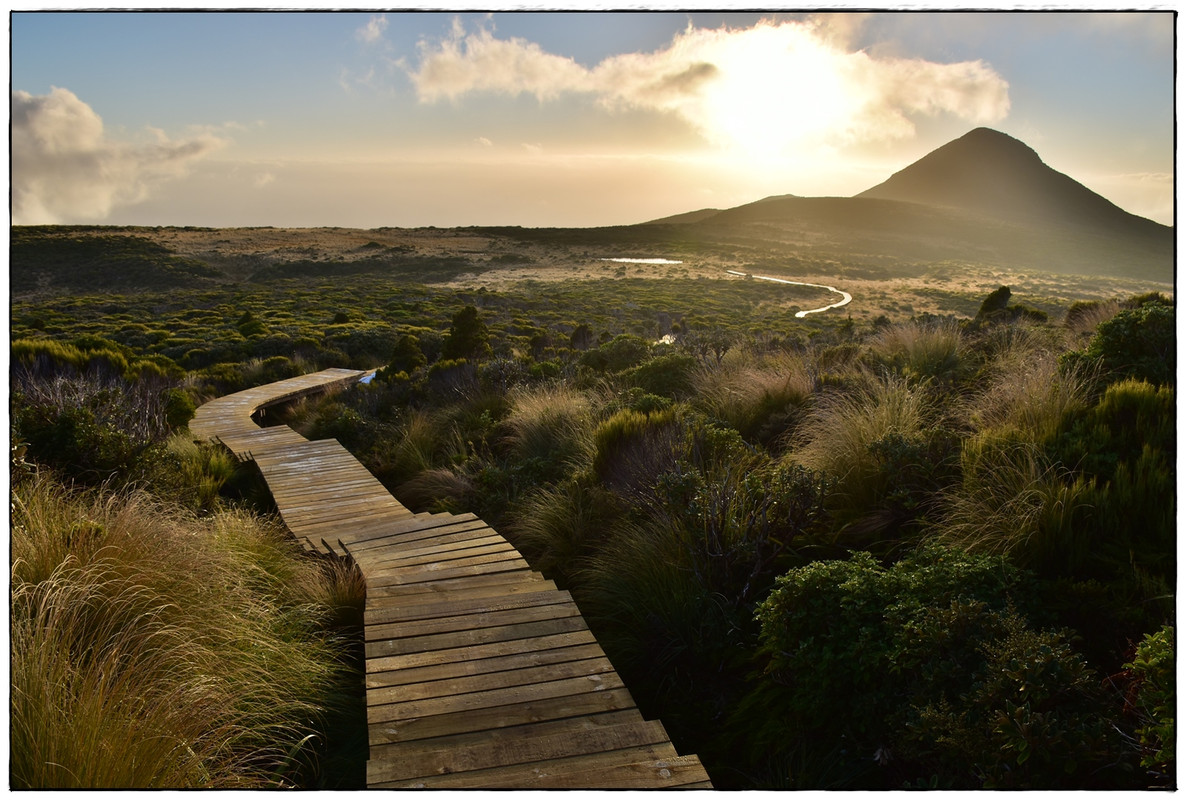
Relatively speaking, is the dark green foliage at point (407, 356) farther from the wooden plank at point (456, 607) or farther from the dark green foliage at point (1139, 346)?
the dark green foliage at point (1139, 346)

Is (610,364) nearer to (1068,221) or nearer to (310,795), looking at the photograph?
(310,795)

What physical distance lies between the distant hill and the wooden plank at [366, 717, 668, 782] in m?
86.3

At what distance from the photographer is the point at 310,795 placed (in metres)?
2.49

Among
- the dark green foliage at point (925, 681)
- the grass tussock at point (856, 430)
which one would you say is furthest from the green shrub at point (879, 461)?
the dark green foliage at point (925, 681)

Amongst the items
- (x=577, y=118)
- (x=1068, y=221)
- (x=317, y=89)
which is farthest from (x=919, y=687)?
(x=1068, y=221)

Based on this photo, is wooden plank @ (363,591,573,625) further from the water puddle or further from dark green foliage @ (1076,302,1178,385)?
the water puddle

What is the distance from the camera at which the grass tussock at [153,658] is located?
2.70m

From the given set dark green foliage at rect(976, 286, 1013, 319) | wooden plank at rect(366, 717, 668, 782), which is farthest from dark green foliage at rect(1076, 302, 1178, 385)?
dark green foliage at rect(976, 286, 1013, 319)

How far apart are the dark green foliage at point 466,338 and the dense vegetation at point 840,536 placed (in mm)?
6503

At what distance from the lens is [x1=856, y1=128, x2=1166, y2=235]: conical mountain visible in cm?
9794

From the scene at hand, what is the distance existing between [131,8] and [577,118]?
2.36 meters

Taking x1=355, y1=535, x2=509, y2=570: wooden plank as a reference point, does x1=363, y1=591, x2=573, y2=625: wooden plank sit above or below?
above

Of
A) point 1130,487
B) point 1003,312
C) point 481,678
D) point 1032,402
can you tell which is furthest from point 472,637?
point 1003,312

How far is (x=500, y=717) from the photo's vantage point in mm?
3297
